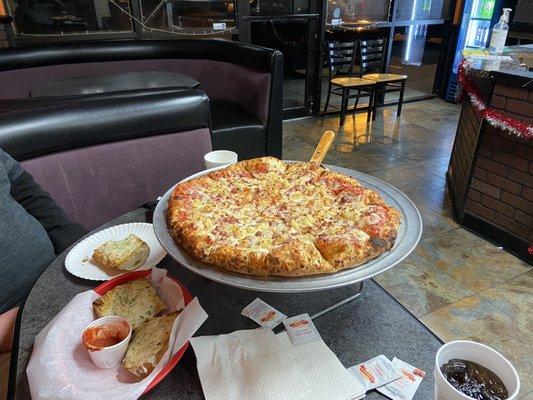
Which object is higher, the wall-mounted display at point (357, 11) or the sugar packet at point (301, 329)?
the wall-mounted display at point (357, 11)

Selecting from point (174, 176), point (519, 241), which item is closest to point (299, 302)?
point (174, 176)

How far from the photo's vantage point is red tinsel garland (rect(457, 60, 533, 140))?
207 centimetres

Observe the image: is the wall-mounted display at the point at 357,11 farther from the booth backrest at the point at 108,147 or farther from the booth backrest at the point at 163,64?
the booth backrest at the point at 108,147

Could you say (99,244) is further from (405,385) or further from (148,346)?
(405,385)

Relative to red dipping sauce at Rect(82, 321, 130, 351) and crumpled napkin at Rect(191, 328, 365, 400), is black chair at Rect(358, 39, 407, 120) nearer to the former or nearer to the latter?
crumpled napkin at Rect(191, 328, 365, 400)

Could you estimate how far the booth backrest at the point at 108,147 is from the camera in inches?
59.3

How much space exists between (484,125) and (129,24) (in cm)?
333

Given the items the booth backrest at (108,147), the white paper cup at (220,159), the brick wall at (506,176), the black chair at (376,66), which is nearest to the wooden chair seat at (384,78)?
the black chair at (376,66)

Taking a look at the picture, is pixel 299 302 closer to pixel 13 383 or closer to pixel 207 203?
pixel 207 203

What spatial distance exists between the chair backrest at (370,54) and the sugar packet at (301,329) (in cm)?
447

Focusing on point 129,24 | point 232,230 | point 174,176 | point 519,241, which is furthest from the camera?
point 129,24

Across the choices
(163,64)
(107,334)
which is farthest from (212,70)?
(107,334)

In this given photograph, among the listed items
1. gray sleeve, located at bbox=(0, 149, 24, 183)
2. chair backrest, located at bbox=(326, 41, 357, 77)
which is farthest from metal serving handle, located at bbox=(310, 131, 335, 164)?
chair backrest, located at bbox=(326, 41, 357, 77)

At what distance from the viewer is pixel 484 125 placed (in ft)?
7.84
